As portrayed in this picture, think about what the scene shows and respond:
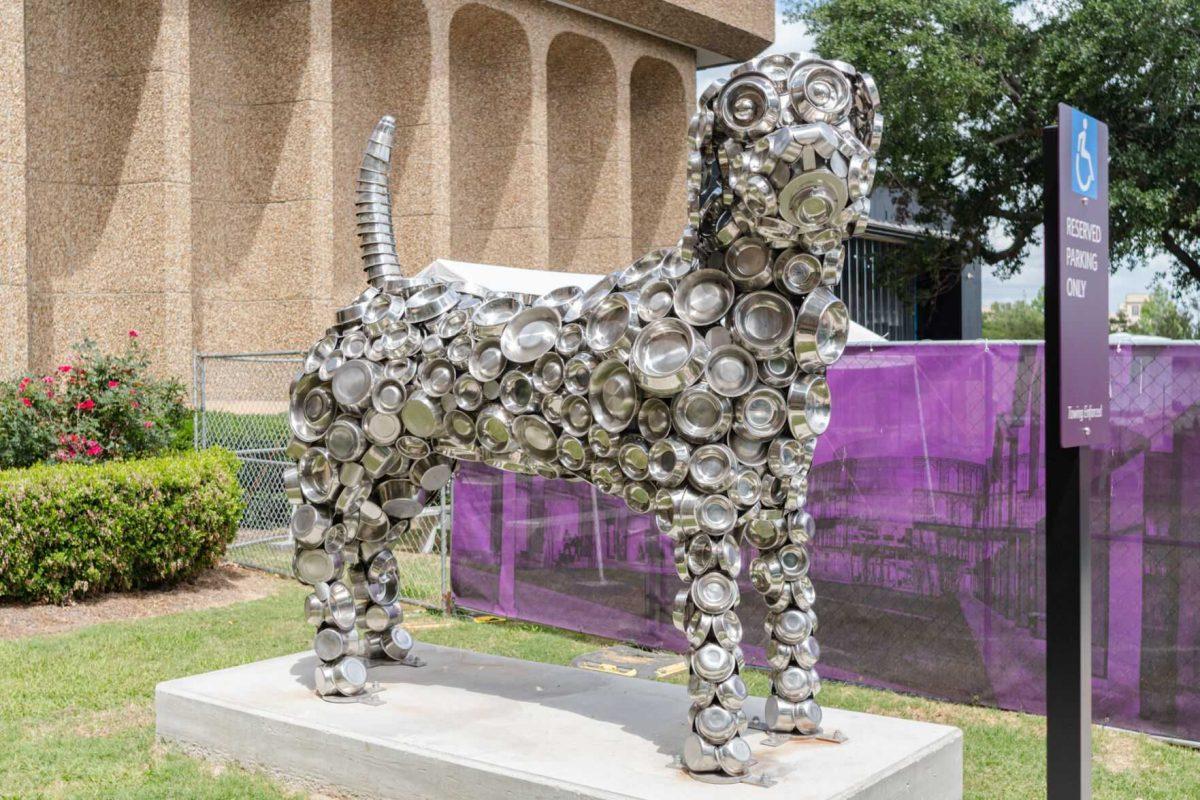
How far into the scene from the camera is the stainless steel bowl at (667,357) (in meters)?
3.94

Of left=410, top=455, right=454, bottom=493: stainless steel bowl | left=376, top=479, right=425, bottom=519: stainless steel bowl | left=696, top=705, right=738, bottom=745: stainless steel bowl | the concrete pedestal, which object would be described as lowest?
the concrete pedestal

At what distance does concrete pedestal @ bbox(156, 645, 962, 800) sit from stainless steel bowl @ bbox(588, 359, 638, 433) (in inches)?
48.5

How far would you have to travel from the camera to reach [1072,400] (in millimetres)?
3396

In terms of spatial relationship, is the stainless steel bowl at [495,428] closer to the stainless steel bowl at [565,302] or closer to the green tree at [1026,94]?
the stainless steel bowl at [565,302]

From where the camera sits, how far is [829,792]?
12.7ft

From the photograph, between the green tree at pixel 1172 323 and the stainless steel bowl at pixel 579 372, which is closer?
the stainless steel bowl at pixel 579 372

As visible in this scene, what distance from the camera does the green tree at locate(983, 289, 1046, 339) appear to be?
2808 inches

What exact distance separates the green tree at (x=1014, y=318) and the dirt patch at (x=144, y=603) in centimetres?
6050

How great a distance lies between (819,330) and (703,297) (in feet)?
1.35

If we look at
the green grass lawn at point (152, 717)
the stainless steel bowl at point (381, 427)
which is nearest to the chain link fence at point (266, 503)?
the green grass lawn at point (152, 717)

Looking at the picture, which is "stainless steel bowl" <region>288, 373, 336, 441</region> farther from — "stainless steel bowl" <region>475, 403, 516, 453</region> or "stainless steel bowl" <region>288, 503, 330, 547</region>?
"stainless steel bowl" <region>475, 403, 516, 453</region>

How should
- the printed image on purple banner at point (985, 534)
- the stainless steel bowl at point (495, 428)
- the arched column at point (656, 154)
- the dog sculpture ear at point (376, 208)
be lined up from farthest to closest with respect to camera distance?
the arched column at point (656, 154) → the printed image on purple banner at point (985, 534) → the dog sculpture ear at point (376, 208) → the stainless steel bowl at point (495, 428)

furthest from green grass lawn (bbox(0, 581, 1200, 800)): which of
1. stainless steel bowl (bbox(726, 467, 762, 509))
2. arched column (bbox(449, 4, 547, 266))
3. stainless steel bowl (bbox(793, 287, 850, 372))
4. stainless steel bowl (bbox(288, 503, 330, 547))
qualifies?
arched column (bbox(449, 4, 547, 266))

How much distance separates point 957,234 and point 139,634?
67.6 ft
